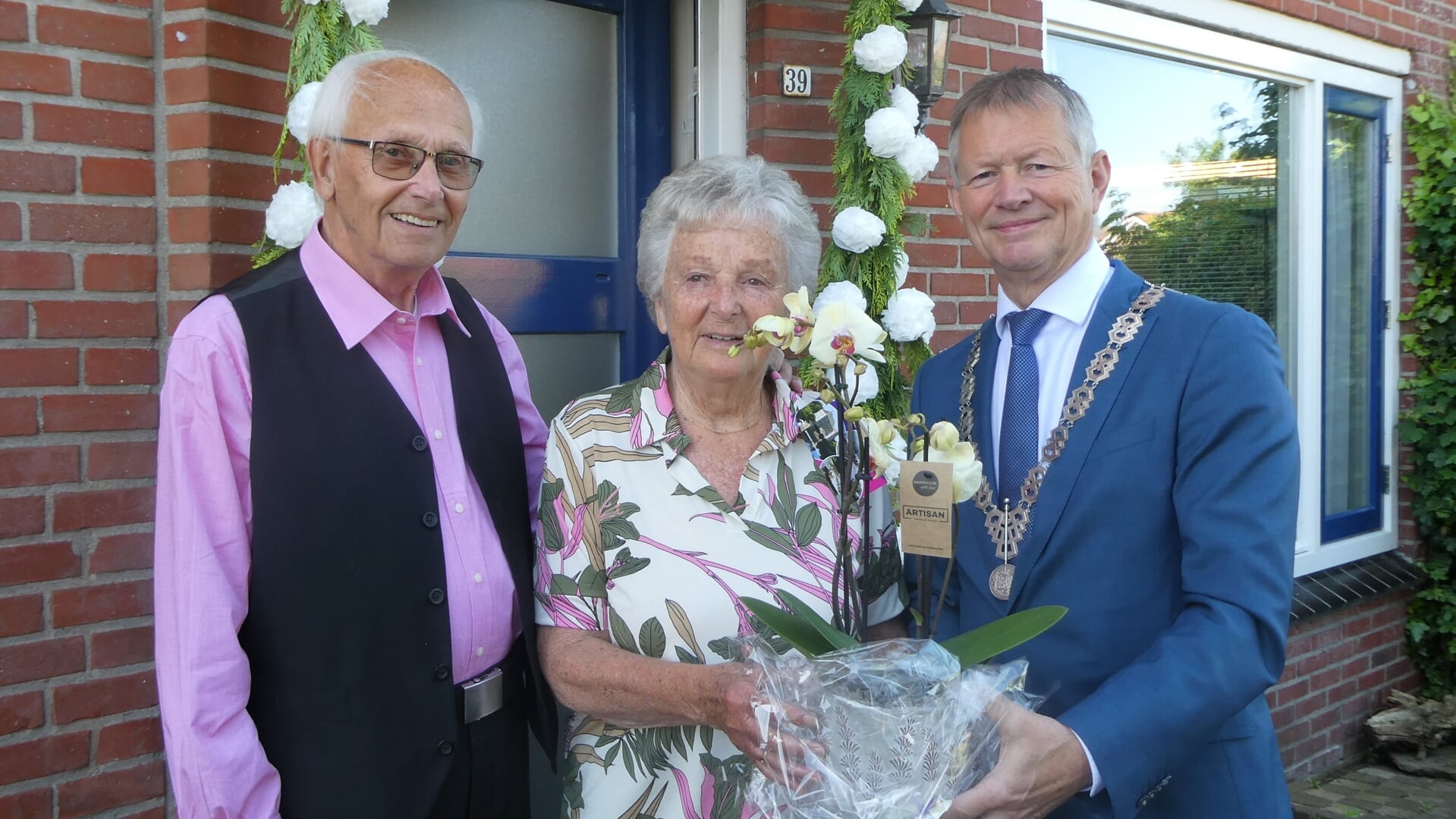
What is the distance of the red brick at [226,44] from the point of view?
228cm

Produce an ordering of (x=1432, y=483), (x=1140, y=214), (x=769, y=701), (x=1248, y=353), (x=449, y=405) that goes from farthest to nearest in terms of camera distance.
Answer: (x=1432, y=483)
(x=1140, y=214)
(x=449, y=405)
(x=1248, y=353)
(x=769, y=701)

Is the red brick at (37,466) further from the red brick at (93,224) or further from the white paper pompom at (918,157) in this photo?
the white paper pompom at (918,157)

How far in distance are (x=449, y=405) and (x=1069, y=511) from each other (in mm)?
1114

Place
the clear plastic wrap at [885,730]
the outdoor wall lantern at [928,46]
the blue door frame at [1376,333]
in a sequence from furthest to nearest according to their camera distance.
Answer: the blue door frame at [1376,333]
the outdoor wall lantern at [928,46]
the clear plastic wrap at [885,730]

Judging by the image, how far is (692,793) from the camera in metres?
1.90

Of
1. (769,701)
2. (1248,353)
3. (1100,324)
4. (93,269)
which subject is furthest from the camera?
(93,269)

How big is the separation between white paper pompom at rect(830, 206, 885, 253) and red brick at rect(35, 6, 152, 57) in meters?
1.65

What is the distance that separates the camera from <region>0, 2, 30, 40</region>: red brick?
6.95 feet

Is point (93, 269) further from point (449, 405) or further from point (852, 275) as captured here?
point (852, 275)

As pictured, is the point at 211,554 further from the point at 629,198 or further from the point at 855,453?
the point at 629,198

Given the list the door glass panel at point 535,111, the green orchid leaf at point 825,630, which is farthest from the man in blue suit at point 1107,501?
the door glass panel at point 535,111

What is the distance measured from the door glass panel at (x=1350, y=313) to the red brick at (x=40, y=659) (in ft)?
17.7

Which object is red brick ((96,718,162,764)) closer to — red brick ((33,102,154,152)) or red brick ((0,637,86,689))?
red brick ((0,637,86,689))

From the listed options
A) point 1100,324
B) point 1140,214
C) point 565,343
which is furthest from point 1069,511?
point 1140,214
